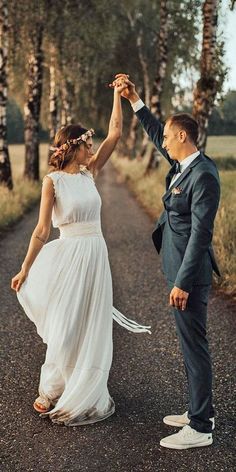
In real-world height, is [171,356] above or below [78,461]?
below

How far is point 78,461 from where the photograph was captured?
3.94 metres

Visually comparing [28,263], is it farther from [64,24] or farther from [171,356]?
[64,24]

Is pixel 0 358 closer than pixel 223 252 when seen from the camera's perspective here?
Yes

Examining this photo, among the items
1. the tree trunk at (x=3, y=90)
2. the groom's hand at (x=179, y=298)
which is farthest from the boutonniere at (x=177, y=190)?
the tree trunk at (x=3, y=90)

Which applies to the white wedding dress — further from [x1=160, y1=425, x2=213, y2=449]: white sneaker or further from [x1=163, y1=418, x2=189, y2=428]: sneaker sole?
[x1=160, y1=425, x2=213, y2=449]: white sneaker

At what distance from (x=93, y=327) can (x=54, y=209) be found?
36.0 inches

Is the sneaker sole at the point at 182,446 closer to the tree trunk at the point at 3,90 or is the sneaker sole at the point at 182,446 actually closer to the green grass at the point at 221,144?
the tree trunk at the point at 3,90

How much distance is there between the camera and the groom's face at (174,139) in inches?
158

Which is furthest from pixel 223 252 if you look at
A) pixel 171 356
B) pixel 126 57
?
pixel 126 57

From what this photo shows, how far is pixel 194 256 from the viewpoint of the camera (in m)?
3.87

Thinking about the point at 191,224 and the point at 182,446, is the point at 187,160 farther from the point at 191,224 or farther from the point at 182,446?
the point at 182,446

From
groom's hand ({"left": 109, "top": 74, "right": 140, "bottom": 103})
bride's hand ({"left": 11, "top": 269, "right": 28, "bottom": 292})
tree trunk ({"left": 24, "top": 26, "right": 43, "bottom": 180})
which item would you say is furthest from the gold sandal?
tree trunk ({"left": 24, "top": 26, "right": 43, "bottom": 180})

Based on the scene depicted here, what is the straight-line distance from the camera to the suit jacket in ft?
12.6

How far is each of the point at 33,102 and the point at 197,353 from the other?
64.1 feet
